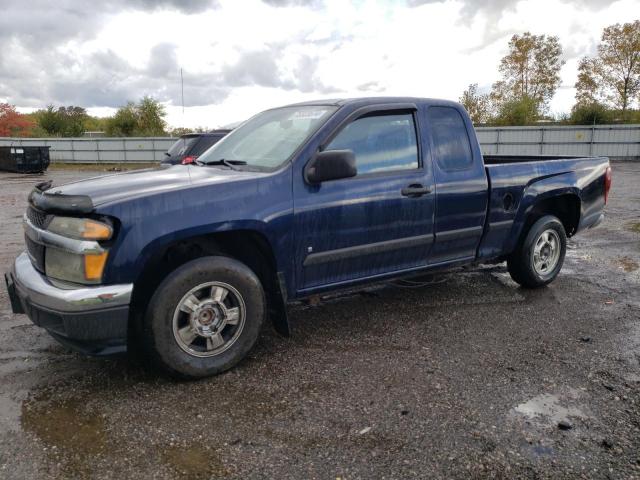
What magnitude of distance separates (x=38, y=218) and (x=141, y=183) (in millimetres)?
684

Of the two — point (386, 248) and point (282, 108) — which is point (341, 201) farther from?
point (282, 108)

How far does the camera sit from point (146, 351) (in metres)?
3.24

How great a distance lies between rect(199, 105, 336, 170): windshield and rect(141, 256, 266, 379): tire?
848 millimetres

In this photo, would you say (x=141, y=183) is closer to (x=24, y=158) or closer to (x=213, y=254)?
(x=213, y=254)

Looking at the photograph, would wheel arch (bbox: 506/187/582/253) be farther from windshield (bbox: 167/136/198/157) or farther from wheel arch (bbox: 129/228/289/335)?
windshield (bbox: 167/136/198/157)

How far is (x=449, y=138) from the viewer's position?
4.47 metres

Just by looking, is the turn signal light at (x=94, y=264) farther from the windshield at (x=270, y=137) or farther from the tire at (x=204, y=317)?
the windshield at (x=270, y=137)

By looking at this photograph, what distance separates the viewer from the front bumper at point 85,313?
297cm

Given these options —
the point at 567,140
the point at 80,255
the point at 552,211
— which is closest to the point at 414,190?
the point at 552,211

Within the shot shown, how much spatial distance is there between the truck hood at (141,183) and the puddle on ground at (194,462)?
1.44 m

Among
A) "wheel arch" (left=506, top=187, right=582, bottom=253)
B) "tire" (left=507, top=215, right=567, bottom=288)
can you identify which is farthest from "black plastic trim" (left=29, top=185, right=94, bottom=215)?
"tire" (left=507, top=215, right=567, bottom=288)

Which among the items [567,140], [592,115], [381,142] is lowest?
[381,142]

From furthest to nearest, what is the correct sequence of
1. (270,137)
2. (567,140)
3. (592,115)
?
1. (592,115)
2. (567,140)
3. (270,137)

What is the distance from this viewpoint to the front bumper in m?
2.97
